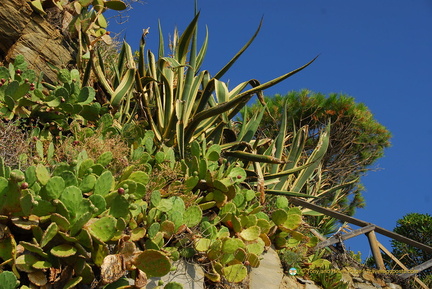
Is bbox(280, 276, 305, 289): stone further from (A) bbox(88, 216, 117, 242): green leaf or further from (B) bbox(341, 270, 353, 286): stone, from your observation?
(A) bbox(88, 216, 117, 242): green leaf

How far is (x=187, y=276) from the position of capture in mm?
4957

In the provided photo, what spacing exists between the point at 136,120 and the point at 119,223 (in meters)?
2.96

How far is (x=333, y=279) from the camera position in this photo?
640cm

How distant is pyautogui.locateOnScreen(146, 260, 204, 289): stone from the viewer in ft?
15.8

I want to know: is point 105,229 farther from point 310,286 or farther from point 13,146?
point 310,286

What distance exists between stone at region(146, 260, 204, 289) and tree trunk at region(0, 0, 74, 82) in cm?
294

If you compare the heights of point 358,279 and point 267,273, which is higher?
point 358,279

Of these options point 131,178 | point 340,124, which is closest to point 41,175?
point 131,178

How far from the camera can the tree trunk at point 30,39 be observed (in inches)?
268

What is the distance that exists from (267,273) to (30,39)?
12.3ft

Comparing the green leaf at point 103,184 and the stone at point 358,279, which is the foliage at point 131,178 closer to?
the green leaf at point 103,184

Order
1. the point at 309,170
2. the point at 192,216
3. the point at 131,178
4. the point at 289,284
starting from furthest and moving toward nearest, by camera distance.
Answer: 1. the point at 309,170
2. the point at 289,284
3. the point at 192,216
4. the point at 131,178

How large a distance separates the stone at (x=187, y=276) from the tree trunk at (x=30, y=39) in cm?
294

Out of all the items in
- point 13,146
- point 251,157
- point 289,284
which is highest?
point 251,157
